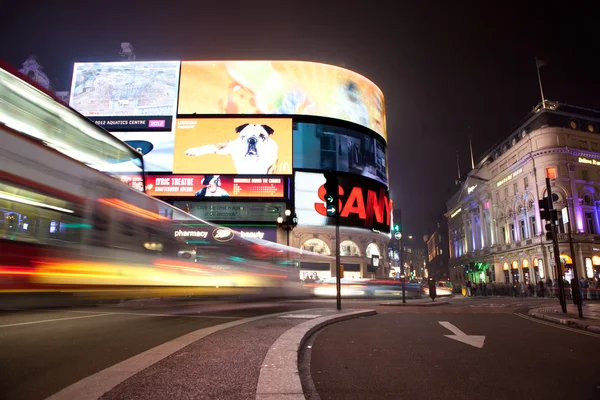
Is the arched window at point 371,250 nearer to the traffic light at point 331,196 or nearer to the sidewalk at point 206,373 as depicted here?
the traffic light at point 331,196

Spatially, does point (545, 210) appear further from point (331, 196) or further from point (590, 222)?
point (590, 222)

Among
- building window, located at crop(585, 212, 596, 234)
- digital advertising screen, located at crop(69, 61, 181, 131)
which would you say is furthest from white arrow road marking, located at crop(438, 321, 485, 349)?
building window, located at crop(585, 212, 596, 234)

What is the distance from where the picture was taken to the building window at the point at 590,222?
4994 centimetres

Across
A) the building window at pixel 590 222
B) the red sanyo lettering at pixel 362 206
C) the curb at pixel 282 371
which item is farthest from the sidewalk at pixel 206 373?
the building window at pixel 590 222

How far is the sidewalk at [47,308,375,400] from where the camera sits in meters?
3.71

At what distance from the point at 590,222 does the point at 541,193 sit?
669cm

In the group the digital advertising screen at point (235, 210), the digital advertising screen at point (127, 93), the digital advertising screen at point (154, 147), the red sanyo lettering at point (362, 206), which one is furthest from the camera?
the digital advertising screen at point (127, 93)

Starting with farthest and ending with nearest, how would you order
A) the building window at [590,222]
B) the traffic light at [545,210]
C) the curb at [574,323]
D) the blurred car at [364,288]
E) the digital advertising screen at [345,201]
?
the digital advertising screen at [345,201], the building window at [590,222], the blurred car at [364,288], the traffic light at [545,210], the curb at [574,323]

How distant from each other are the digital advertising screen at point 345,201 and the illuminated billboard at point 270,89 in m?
8.97

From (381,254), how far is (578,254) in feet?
81.7

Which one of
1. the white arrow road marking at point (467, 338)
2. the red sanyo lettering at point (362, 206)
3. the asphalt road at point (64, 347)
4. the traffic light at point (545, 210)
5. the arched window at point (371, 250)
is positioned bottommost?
the white arrow road marking at point (467, 338)

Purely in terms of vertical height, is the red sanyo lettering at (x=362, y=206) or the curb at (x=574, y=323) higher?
the red sanyo lettering at (x=362, y=206)

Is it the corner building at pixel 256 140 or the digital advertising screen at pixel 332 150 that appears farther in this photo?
the digital advertising screen at pixel 332 150

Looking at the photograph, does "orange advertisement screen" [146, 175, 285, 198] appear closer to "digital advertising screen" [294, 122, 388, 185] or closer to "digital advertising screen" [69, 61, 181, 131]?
"digital advertising screen" [294, 122, 388, 185]
